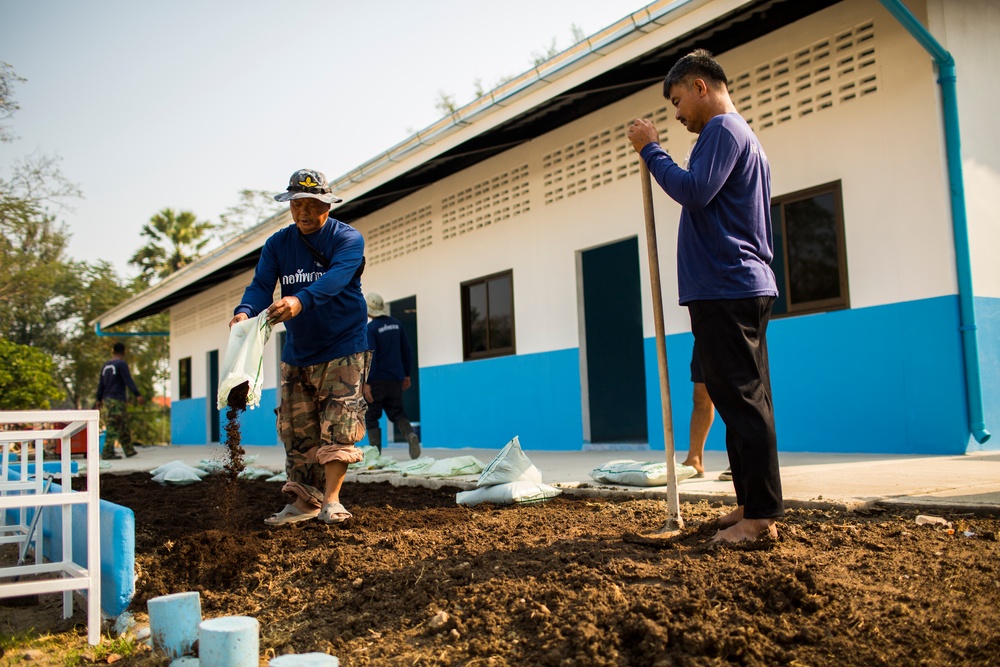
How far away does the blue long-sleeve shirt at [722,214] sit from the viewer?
9.56ft

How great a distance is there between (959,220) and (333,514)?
17.2 ft

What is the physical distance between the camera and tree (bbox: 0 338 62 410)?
55.7 feet

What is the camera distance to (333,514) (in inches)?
161

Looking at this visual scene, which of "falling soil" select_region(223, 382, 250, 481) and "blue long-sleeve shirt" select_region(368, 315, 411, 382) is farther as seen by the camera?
"blue long-sleeve shirt" select_region(368, 315, 411, 382)

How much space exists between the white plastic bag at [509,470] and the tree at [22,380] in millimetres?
15732

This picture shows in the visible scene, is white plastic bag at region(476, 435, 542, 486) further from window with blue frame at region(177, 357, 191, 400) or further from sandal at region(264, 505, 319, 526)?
window with blue frame at region(177, 357, 191, 400)

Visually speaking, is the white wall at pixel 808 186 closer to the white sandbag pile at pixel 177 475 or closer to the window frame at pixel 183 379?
the white sandbag pile at pixel 177 475

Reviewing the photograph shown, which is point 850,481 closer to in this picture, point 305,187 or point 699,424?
point 699,424

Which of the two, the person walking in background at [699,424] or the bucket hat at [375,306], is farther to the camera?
the bucket hat at [375,306]

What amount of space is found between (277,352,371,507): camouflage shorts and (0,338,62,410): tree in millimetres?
15376

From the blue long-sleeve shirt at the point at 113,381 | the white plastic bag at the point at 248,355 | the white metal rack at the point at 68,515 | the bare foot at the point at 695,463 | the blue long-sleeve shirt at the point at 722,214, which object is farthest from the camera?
the blue long-sleeve shirt at the point at 113,381

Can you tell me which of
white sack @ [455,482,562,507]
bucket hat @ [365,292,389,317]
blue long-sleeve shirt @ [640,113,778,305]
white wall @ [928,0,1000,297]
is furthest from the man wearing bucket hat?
white wall @ [928,0,1000,297]

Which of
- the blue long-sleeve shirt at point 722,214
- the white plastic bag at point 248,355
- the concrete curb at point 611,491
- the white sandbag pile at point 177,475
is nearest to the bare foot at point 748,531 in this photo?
the blue long-sleeve shirt at point 722,214

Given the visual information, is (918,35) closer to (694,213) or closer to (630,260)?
(694,213)
